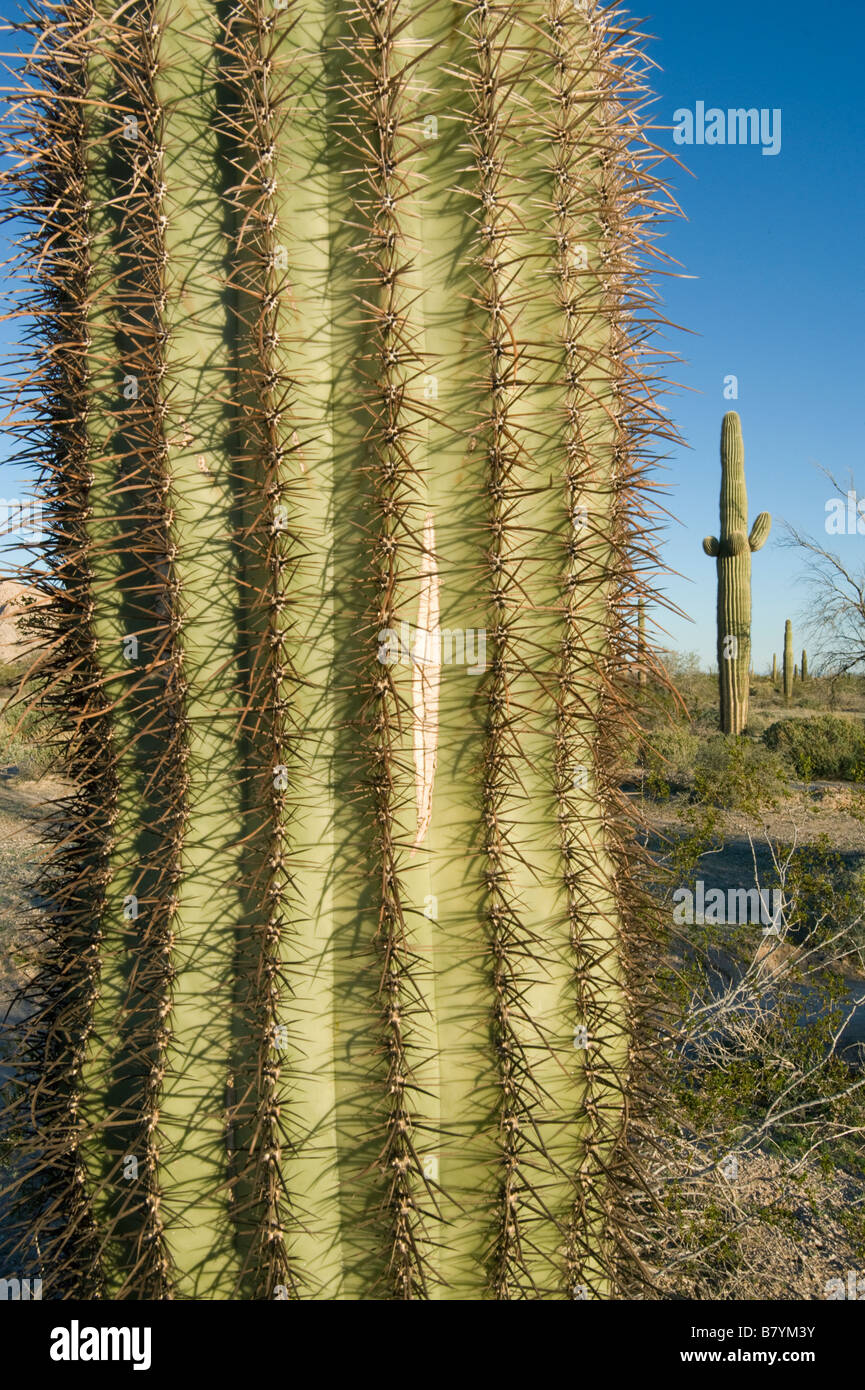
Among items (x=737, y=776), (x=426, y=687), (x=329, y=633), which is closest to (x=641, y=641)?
(x=426, y=687)

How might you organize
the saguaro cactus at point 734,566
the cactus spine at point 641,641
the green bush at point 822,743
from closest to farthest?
the cactus spine at point 641,641
the saguaro cactus at point 734,566
the green bush at point 822,743

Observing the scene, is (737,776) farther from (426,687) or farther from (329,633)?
(329,633)

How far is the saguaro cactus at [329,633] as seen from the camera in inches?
74.3

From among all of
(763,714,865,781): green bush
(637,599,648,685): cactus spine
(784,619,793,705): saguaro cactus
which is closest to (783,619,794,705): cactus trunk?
(784,619,793,705): saguaro cactus

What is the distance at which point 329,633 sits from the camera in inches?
76.1

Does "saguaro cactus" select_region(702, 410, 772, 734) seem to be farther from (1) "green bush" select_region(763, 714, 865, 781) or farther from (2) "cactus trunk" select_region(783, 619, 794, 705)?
(2) "cactus trunk" select_region(783, 619, 794, 705)

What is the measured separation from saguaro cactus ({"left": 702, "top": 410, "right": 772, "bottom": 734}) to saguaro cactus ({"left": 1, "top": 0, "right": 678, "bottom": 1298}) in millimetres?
14267

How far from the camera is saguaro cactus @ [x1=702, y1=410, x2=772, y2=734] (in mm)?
15648

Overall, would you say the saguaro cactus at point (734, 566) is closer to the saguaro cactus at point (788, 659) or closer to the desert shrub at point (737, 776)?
the desert shrub at point (737, 776)

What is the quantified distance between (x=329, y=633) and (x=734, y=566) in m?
15.3

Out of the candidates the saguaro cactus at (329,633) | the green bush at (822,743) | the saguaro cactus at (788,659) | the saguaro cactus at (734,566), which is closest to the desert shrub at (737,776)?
the green bush at (822,743)

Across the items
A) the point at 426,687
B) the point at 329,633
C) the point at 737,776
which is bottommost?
the point at 737,776

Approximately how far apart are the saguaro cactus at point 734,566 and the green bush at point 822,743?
1.13 meters

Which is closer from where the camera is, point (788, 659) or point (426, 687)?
point (426, 687)
